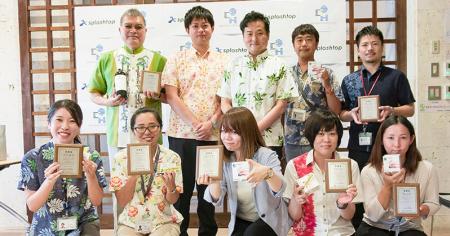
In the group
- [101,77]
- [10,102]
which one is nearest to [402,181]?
[101,77]

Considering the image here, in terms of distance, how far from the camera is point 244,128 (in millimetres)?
2656

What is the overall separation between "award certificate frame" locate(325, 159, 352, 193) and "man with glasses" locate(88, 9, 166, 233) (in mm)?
1384

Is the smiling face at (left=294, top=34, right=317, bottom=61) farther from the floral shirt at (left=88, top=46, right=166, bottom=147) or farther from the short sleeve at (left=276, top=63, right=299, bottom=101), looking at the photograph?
the floral shirt at (left=88, top=46, right=166, bottom=147)

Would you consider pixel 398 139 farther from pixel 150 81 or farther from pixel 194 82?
pixel 150 81

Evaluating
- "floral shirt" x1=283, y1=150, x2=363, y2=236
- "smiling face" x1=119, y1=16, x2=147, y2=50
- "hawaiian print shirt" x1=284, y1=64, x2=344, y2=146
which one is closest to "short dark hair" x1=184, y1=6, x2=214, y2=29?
"smiling face" x1=119, y1=16, x2=147, y2=50

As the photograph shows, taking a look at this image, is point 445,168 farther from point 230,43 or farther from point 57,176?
point 57,176

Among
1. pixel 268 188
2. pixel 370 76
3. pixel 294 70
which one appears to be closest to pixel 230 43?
pixel 294 70

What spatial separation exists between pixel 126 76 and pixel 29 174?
1.02m

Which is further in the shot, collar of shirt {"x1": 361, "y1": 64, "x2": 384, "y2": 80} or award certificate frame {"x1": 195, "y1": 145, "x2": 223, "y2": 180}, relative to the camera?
collar of shirt {"x1": 361, "y1": 64, "x2": 384, "y2": 80}

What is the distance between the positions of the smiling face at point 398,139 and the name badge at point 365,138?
1.61 ft

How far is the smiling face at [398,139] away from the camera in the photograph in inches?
106

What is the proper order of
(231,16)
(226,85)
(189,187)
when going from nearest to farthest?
1. (226,85)
2. (189,187)
3. (231,16)

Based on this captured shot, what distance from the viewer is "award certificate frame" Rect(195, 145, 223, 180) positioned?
2.56 meters

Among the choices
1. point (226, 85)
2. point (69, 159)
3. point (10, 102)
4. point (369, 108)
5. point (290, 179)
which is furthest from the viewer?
point (10, 102)
